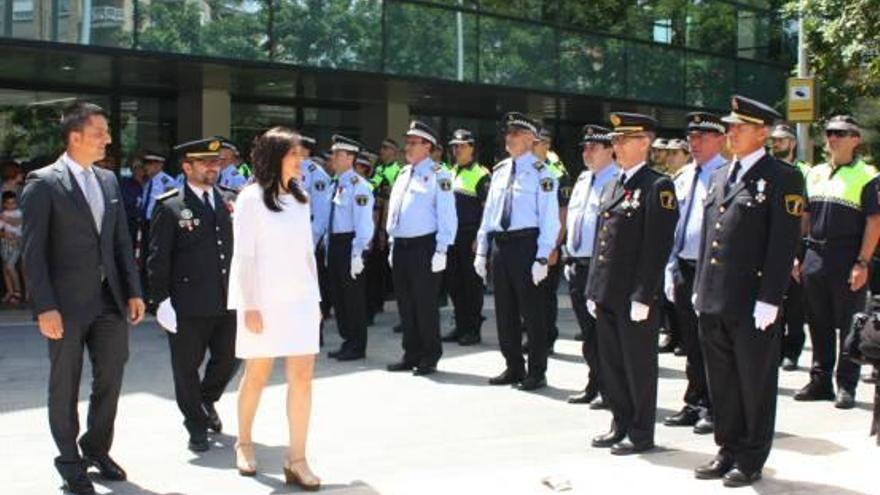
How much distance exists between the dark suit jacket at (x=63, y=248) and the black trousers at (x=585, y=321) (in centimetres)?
350

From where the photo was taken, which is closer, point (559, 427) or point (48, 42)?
point (559, 427)

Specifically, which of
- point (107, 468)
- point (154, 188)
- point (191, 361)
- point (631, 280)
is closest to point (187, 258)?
point (191, 361)

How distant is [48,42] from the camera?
12914mm

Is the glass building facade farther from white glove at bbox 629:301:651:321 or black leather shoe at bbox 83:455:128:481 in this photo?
white glove at bbox 629:301:651:321

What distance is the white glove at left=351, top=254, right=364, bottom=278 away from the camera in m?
10.3

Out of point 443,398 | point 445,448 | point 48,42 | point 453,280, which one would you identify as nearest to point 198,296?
point 445,448

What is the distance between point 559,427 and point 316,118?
12789mm

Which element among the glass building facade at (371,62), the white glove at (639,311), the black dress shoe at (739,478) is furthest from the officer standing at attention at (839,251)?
the glass building facade at (371,62)

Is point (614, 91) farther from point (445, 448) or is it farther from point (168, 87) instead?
point (445, 448)

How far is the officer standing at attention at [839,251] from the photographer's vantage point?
848 cm

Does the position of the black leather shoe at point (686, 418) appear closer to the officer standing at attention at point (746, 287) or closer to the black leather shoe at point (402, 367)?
the officer standing at attention at point (746, 287)

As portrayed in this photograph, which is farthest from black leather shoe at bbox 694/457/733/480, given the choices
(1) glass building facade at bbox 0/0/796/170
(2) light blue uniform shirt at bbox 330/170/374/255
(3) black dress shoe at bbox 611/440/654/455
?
(1) glass building facade at bbox 0/0/796/170

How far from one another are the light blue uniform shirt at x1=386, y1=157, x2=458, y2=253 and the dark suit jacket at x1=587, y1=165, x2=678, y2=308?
9.81ft

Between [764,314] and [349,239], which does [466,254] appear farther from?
[764,314]
